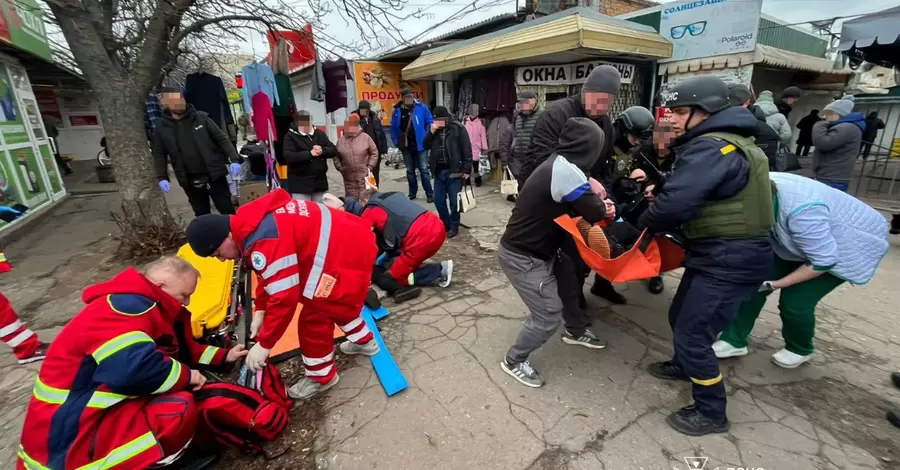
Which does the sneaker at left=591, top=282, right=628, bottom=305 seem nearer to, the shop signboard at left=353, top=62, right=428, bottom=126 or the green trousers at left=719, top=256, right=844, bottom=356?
the green trousers at left=719, top=256, right=844, bottom=356

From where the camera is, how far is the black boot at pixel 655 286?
3.86 metres

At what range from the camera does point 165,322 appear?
192cm

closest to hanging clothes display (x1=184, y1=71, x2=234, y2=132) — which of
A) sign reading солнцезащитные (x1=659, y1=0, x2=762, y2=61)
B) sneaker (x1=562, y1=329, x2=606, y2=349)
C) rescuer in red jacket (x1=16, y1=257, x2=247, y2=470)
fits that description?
rescuer in red jacket (x1=16, y1=257, x2=247, y2=470)

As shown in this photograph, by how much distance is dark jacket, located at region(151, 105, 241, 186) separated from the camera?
480 cm

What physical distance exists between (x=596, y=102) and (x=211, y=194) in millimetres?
4832

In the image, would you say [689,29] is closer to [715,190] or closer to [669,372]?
[715,190]

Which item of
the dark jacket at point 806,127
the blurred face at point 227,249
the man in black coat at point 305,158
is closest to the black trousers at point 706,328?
the blurred face at point 227,249

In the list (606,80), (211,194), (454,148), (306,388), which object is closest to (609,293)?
(606,80)

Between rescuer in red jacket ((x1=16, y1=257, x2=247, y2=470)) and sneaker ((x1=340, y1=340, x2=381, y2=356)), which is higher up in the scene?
rescuer in red jacket ((x1=16, y1=257, x2=247, y2=470))

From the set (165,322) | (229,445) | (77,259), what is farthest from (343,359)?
(77,259)

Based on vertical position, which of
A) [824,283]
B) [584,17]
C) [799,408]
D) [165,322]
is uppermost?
[584,17]

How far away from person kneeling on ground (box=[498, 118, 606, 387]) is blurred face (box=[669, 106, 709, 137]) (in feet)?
1.23

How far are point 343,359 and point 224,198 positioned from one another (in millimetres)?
3409

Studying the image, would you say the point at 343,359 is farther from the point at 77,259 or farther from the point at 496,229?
the point at 77,259
